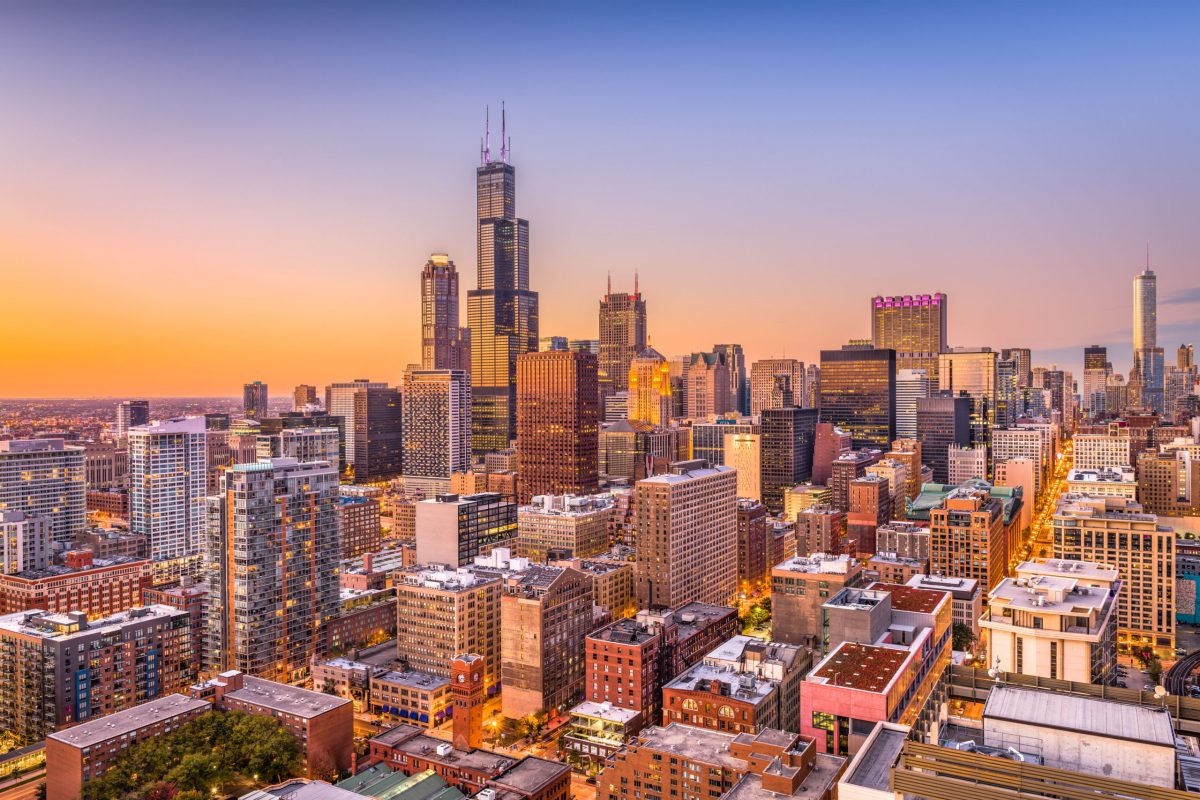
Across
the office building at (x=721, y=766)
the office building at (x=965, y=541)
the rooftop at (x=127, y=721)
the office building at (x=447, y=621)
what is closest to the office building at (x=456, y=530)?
the office building at (x=447, y=621)

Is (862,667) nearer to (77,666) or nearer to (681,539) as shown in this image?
(681,539)

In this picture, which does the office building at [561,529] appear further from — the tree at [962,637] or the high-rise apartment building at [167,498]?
the tree at [962,637]

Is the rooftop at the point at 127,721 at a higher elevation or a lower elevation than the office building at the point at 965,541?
lower

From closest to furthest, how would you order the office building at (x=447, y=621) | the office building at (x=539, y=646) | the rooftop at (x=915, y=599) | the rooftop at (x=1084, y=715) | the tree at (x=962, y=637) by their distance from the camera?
the rooftop at (x=1084, y=715), the rooftop at (x=915, y=599), the office building at (x=539, y=646), the office building at (x=447, y=621), the tree at (x=962, y=637)

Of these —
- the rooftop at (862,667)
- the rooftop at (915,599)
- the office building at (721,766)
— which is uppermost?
the rooftop at (862,667)

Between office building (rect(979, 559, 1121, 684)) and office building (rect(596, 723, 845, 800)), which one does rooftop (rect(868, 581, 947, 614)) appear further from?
office building (rect(596, 723, 845, 800))

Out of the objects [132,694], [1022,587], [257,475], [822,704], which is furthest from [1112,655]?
[132,694]

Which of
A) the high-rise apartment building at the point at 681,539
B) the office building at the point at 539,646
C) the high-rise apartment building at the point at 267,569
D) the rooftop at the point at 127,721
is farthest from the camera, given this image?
the high-rise apartment building at the point at 681,539

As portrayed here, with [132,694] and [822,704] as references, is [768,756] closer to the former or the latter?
[822,704]
